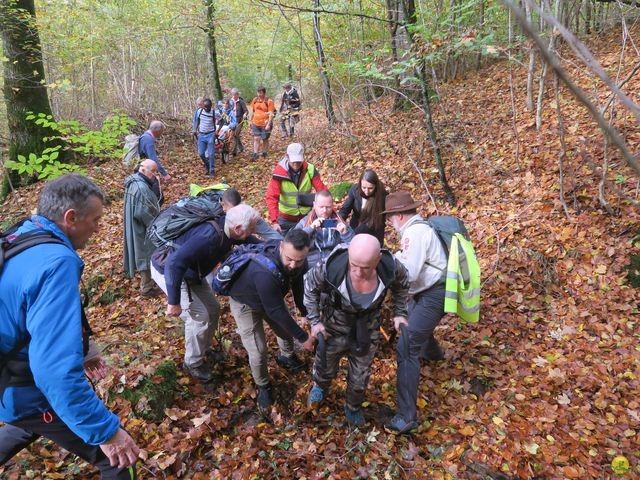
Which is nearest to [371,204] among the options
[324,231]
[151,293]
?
[324,231]

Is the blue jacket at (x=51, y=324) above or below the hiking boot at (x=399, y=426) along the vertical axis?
above

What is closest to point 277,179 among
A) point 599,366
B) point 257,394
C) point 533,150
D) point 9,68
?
point 257,394

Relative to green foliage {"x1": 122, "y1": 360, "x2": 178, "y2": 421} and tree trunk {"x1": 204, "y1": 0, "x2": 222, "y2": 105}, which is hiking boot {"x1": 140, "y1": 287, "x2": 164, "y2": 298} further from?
tree trunk {"x1": 204, "y1": 0, "x2": 222, "y2": 105}

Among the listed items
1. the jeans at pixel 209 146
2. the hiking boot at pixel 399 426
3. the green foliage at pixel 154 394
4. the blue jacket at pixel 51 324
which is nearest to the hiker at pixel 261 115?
the jeans at pixel 209 146

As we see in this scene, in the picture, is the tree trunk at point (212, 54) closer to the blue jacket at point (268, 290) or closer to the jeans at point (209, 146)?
the jeans at point (209, 146)

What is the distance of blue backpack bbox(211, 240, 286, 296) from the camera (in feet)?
11.3

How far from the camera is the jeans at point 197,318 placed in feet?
→ 13.5

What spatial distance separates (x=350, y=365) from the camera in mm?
3760

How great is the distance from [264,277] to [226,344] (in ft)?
5.98

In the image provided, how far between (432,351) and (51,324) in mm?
3970

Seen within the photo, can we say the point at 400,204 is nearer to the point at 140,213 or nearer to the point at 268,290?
the point at 268,290

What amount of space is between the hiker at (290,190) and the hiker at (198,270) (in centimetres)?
152

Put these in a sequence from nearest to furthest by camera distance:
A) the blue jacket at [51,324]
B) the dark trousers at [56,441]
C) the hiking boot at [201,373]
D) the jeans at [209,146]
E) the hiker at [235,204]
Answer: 1. the blue jacket at [51,324]
2. the dark trousers at [56,441]
3. the hiking boot at [201,373]
4. the hiker at [235,204]
5. the jeans at [209,146]

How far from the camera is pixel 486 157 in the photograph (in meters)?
8.00
